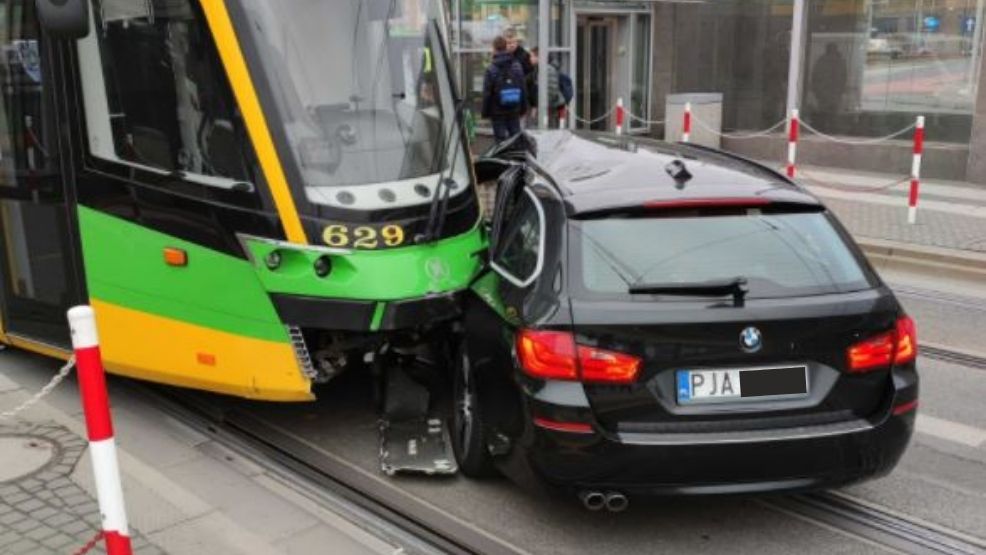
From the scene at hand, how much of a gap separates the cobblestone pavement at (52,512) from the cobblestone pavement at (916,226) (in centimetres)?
826

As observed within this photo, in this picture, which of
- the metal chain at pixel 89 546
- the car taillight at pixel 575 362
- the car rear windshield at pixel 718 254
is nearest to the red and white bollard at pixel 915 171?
the car rear windshield at pixel 718 254

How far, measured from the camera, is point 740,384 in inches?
156

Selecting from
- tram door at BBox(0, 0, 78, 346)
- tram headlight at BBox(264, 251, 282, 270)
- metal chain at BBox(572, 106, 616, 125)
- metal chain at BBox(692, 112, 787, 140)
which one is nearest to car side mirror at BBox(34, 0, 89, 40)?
tram headlight at BBox(264, 251, 282, 270)

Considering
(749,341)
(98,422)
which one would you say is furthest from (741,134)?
(98,422)

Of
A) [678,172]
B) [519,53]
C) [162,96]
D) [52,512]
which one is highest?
[162,96]

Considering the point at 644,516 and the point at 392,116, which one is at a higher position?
the point at 392,116

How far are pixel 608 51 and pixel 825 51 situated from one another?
442 cm

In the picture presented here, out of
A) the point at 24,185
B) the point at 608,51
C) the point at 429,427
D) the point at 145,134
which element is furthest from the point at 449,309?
the point at 608,51

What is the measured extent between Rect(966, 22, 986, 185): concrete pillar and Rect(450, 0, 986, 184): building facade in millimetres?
15

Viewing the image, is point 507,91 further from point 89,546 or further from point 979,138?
point 89,546

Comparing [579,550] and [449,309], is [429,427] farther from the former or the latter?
[579,550]

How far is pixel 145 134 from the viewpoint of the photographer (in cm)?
541

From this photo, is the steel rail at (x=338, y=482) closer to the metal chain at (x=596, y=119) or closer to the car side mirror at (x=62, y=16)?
the car side mirror at (x=62, y=16)

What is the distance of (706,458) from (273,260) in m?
2.31
